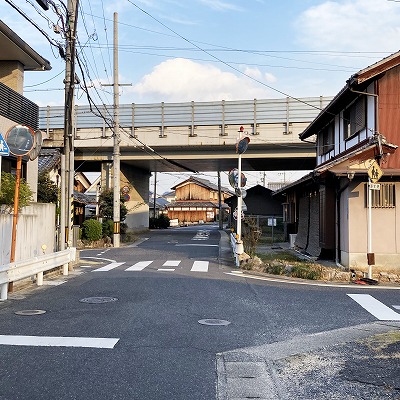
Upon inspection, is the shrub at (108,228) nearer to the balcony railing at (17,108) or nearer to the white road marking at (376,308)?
the balcony railing at (17,108)

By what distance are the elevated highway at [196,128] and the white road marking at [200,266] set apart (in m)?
13.8

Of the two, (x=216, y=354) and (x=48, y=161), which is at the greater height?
(x=48, y=161)

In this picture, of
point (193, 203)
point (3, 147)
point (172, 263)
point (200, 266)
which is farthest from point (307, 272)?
point (193, 203)

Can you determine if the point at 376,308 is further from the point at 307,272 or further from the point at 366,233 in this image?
the point at 366,233

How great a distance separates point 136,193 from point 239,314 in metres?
33.1

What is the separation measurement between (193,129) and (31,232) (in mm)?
20406

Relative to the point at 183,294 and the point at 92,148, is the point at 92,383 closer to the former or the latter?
the point at 183,294

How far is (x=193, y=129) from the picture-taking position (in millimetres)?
31281

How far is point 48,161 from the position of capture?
3172cm

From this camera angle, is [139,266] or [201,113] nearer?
[139,266]

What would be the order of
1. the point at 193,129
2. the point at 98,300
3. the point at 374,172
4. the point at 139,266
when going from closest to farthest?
the point at 98,300, the point at 374,172, the point at 139,266, the point at 193,129

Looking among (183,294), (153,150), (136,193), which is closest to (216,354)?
(183,294)

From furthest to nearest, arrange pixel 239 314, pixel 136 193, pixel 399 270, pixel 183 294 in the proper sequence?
pixel 136 193
pixel 399 270
pixel 183 294
pixel 239 314

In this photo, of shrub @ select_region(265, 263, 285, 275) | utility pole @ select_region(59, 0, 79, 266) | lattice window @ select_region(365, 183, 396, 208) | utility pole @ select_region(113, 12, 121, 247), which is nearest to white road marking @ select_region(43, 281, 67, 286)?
utility pole @ select_region(59, 0, 79, 266)
